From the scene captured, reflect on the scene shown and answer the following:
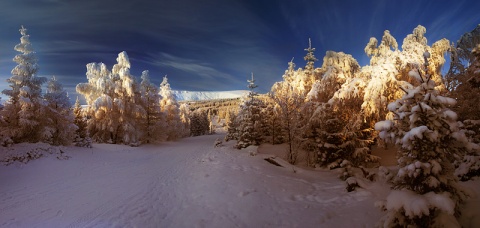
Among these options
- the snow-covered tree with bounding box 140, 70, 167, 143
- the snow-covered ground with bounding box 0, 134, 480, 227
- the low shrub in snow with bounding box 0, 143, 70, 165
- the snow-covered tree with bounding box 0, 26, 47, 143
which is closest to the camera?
the snow-covered ground with bounding box 0, 134, 480, 227

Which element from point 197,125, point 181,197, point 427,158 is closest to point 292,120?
point 181,197

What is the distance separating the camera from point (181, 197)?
9617 millimetres

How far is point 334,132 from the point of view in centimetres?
1600

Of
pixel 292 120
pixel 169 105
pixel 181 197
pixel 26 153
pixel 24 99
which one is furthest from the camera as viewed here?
pixel 169 105

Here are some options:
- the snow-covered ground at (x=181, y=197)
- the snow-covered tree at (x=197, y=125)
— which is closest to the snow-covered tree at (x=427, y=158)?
the snow-covered ground at (x=181, y=197)

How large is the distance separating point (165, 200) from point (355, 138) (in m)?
11.6

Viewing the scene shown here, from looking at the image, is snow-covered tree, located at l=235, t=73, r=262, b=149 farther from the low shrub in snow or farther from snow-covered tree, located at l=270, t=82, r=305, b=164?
the low shrub in snow

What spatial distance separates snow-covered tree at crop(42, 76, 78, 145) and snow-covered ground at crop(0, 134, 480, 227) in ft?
13.6

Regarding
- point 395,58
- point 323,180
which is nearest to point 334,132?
point 323,180

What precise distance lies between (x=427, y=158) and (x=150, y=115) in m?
32.7

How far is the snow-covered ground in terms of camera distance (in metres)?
7.38

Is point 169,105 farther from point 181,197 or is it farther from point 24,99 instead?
point 181,197

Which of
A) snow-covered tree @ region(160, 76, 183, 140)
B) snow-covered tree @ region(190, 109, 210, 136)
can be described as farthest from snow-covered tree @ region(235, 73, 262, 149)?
snow-covered tree @ region(190, 109, 210, 136)

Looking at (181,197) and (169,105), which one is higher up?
(169,105)
